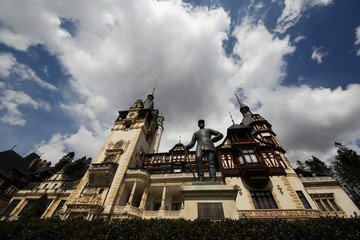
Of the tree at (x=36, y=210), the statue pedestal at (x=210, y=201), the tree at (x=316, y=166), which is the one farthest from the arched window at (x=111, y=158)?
the tree at (x=316, y=166)

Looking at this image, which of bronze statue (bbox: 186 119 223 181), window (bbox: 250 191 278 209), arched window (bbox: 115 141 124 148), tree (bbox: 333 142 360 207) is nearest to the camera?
bronze statue (bbox: 186 119 223 181)

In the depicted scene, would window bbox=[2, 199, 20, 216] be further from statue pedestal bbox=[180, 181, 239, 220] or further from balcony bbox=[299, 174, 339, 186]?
balcony bbox=[299, 174, 339, 186]

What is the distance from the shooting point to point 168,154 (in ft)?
102

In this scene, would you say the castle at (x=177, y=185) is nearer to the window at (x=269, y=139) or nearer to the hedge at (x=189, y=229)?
the window at (x=269, y=139)

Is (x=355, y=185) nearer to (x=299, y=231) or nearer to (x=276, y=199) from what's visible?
(x=276, y=199)

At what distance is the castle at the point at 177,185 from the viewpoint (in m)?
17.1

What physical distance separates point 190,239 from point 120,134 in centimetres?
2704

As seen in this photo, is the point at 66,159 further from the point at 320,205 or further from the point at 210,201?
the point at 320,205

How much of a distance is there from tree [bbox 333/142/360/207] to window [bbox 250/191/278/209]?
27.5m

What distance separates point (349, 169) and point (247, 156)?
2933 centimetres

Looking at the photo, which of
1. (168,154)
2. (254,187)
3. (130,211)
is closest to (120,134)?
(168,154)

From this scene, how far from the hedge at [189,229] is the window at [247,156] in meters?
15.1

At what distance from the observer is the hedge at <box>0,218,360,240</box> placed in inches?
185

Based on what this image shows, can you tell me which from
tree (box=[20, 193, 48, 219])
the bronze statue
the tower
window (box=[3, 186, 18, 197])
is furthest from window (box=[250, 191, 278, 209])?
window (box=[3, 186, 18, 197])
